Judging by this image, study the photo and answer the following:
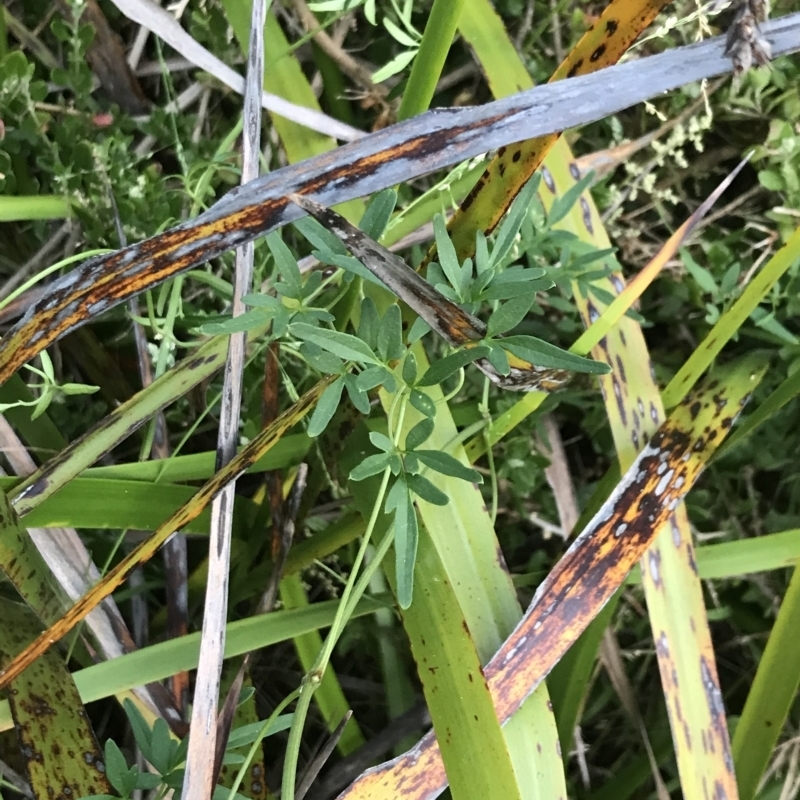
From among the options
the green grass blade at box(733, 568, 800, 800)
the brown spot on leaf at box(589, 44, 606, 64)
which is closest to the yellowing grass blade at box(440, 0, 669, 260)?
the brown spot on leaf at box(589, 44, 606, 64)

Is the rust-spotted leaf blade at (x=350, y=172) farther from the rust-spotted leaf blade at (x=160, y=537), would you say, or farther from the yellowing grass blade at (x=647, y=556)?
the yellowing grass blade at (x=647, y=556)

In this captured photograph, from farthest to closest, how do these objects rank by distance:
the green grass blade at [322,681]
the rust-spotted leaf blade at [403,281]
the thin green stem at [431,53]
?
the green grass blade at [322,681], the thin green stem at [431,53], the rust-spotted leaf blade at [403,281]

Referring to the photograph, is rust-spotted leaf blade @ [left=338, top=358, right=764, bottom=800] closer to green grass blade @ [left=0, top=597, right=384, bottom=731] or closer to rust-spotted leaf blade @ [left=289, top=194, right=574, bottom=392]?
green grass blade @ [left=0, top=597, right=384, bottom=731]

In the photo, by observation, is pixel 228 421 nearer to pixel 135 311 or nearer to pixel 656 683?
pixel 135 311

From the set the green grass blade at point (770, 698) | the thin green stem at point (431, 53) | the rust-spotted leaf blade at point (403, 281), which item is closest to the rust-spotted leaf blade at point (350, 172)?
the rust-spotted leaf blade at point (403, 281)

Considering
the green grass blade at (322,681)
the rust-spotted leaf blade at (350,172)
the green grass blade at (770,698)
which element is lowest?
the green grass blade at (770,698)

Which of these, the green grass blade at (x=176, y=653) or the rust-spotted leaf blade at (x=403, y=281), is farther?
the green grass blade at (x=176, y=653)

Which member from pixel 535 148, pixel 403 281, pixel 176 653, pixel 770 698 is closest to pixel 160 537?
pixel 176 653

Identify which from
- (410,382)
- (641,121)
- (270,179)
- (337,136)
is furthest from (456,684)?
(641,121)
